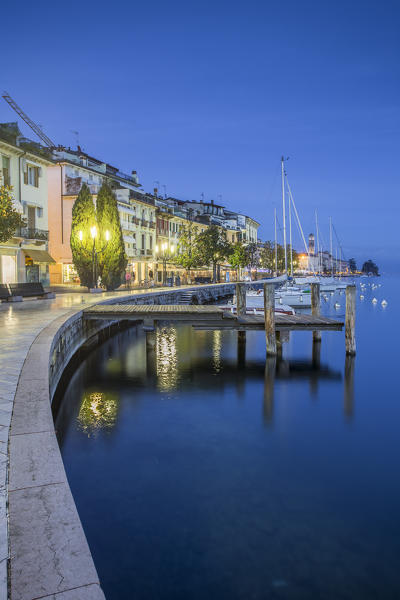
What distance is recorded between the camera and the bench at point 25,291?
1000 inches

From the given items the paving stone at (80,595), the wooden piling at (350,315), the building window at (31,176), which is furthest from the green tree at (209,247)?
the paving stone at (80,595)

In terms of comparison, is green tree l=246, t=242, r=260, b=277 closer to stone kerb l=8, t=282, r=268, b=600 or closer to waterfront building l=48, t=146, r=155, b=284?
waterfront building l=48, t=146, r=155, b=284

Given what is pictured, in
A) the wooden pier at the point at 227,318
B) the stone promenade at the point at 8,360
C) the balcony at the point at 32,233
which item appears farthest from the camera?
the balcony at the point at 32,233

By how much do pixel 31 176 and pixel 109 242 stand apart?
26.1ft

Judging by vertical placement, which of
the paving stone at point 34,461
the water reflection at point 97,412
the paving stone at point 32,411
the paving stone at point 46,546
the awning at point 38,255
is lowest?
the water reflection at point 97,412

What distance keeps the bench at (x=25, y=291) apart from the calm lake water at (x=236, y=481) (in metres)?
9.30

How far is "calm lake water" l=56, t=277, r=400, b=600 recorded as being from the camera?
6.24 meters

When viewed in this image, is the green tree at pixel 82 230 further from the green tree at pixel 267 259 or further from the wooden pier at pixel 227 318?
the green tree at pixel 267 259

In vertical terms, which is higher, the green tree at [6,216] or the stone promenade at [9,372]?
the green tree at [6,216]

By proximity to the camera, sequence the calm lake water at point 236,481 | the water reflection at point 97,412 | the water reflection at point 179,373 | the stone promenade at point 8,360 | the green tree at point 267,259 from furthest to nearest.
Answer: the green tree at point 267,259 → the water reflection at point 179,373 → the water reflection at point 97,412 → the calm lake water at point 236,481 → the stone promenade at point 8,360

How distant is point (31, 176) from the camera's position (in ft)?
125

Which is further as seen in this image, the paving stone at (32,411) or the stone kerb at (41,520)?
the paving stone at (32,411)

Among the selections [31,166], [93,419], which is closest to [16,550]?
[93,419]

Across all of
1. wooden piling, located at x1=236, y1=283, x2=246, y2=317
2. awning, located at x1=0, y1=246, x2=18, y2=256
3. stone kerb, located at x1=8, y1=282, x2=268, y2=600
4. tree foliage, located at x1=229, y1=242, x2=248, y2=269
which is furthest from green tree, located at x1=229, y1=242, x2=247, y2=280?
stone kerb, located at x1=8, y1=282, x2=268, y2=600
